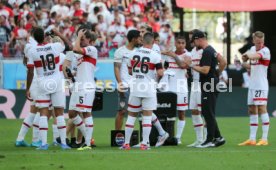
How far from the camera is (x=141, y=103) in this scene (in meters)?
16.6

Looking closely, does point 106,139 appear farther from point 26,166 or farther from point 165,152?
point 26,166

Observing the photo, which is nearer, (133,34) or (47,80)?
(47,80)

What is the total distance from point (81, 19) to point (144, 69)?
12874mm

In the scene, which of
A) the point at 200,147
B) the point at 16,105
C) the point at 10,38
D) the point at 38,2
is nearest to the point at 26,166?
the point at 200,147

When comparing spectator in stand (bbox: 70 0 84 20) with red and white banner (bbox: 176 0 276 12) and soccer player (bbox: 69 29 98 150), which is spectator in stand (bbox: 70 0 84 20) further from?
soccer player (bbox: 69 29 98 150)

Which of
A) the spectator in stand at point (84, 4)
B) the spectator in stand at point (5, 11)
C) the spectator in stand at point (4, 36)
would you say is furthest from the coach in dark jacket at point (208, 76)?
the spectator in stand at point (84, 4)

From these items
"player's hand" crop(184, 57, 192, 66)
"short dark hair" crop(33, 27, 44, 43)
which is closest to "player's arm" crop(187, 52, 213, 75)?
"player's hand" crop(184, 57, 192, 66)

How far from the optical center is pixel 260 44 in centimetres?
1755

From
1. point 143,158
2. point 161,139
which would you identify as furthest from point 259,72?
point 143,158

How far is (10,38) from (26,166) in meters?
14.0

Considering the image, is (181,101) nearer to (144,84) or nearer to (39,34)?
(144,84)

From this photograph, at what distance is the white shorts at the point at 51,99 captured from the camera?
16.4m

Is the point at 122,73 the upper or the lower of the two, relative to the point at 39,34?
lower

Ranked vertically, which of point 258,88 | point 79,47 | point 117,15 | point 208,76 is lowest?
point 258,88
